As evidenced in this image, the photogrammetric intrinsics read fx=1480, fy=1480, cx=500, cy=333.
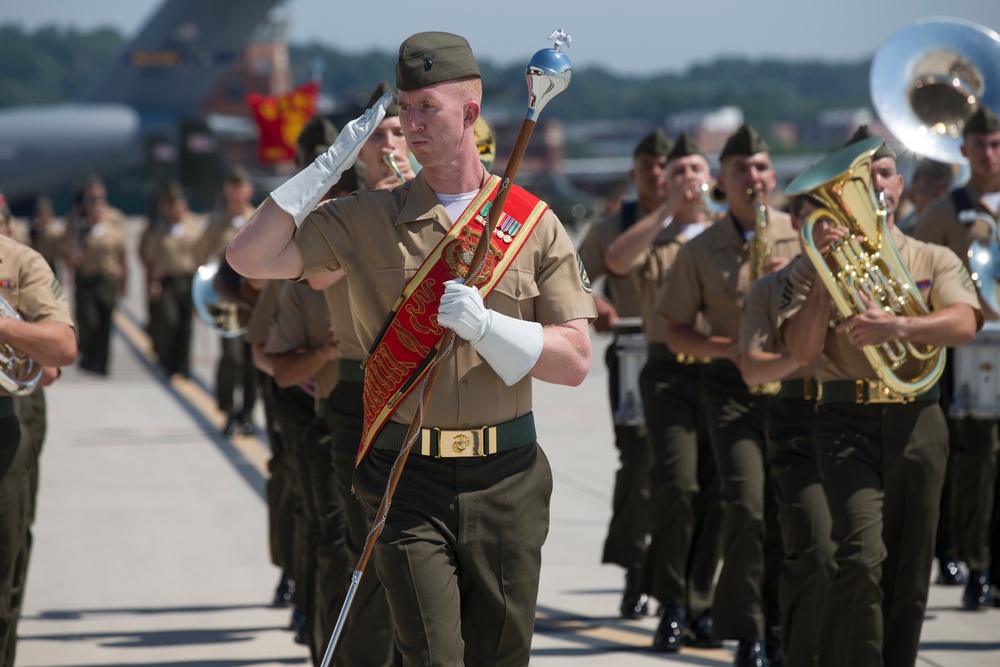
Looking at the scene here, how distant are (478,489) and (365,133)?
40.5 inches

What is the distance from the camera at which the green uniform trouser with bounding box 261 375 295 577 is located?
25.0 feet

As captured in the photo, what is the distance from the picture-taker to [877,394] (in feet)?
18.4

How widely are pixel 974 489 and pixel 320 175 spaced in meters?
5.14

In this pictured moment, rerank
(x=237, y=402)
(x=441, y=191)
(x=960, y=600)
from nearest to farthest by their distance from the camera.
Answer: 1. (x=441, y=191)
2. (x=960, y=600)
3. (x=237, y=402)

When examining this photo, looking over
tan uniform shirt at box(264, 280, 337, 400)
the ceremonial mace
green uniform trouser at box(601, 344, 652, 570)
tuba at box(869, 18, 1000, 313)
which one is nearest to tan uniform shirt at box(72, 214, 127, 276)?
tuba at box(869, 18, 1000, 313)

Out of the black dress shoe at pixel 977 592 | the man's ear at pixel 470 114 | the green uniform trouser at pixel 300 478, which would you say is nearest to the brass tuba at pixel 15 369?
the green uniform trouser at pixel 300 478

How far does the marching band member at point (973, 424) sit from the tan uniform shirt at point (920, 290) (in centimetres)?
198

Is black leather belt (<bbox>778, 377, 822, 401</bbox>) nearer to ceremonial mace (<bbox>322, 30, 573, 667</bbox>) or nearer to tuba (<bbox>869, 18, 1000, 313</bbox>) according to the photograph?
ceremonial mace (<bbox>322, 30, 573, 667</bbox>)

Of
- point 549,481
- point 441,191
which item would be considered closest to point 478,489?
point 549,481

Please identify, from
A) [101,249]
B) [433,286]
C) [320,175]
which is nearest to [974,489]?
[433,286]

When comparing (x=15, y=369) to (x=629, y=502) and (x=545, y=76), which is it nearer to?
(x=545, y=76)

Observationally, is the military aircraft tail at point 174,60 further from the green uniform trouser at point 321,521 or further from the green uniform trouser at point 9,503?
the green uniform trouser at point 9,503

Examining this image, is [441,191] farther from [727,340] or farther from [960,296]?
[727,340]

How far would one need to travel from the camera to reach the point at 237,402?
1590 cm
